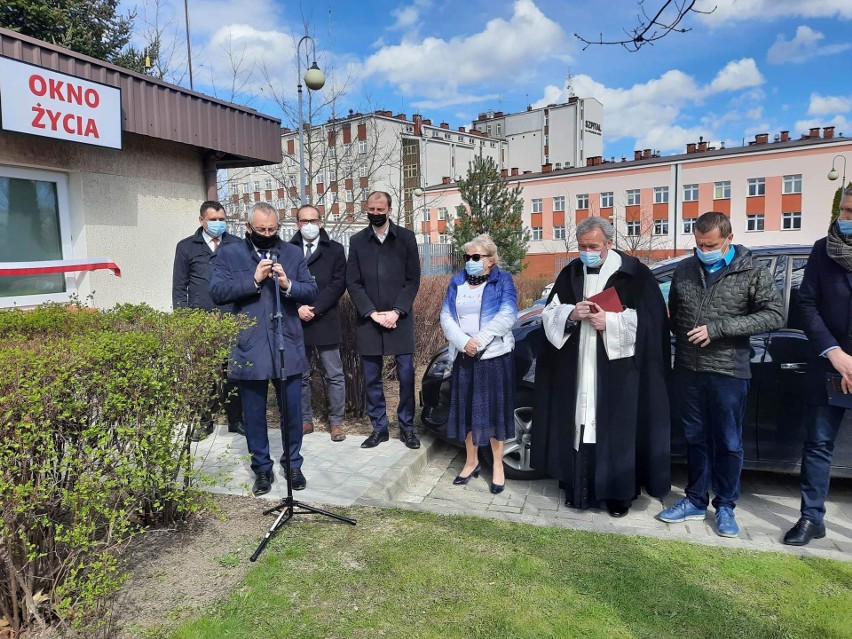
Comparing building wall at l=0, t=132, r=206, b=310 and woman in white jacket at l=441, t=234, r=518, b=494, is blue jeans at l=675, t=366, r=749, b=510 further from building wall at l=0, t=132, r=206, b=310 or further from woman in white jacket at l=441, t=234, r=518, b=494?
building wall at l=0, t=132, r=206, b=310

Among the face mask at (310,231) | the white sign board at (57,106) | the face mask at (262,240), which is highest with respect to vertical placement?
the white sign board at (57,106)

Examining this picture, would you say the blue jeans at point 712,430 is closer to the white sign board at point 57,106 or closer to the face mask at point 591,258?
the face mask at point 591,258

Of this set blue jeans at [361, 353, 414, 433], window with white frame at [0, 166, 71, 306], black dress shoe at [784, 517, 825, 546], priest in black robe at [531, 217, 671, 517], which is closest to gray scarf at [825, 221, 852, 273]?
priest in black robe at [531, 217, 671, 517]

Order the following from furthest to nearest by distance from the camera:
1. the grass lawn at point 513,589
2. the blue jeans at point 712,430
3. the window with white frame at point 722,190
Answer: the window with white frame at point 722,190 → the blue jeans at point 712,430 → the grass lawn at point 513,589

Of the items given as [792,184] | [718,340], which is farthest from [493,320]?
[792,184]

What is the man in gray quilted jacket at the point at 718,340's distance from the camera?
3684 mm

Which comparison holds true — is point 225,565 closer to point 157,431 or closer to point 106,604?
point 106,604

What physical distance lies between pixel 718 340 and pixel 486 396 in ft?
5.34

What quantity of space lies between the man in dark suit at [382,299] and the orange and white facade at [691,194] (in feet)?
104

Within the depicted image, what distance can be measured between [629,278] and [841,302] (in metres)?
1.19

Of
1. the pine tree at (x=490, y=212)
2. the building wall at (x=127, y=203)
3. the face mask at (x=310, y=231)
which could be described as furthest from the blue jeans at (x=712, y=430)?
the pine tree at (x=490, y=212)

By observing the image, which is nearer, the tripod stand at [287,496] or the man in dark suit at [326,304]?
the tripod stand at [287,496]

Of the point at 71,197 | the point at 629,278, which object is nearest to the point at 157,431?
the point at 629,278

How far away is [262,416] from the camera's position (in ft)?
14.1
